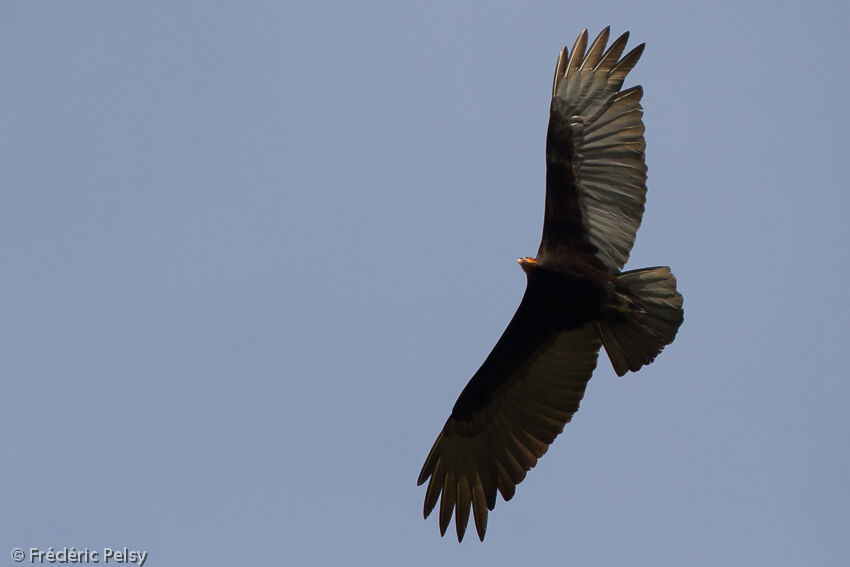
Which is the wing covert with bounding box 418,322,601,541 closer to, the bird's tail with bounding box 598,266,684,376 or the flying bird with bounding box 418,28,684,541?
the flying bird with bounding box 418,28,684,541

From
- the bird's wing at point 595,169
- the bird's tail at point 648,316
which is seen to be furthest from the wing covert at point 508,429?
the bird's wing at point 595,169

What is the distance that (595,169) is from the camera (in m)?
12.0

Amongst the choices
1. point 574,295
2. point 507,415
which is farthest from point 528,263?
point 507,415

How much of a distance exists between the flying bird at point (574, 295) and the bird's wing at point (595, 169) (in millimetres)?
12

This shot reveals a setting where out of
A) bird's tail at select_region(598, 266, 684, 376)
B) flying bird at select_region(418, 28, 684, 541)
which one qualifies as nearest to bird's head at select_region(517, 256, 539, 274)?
flying bird at select_region(418, 28, 684, 541)

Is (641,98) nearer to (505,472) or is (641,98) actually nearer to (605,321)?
(605,321)

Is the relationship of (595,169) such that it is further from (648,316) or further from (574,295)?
(648,316)

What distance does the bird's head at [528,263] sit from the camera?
12023mm

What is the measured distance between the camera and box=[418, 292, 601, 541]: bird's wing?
1252 cm

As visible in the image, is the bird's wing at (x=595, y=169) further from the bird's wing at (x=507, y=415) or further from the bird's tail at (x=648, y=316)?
the bird's wing at (x=507, y=415)

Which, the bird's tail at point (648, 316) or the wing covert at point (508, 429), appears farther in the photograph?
the wing covert at point (508, 429)

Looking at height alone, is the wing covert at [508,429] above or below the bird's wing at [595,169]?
below

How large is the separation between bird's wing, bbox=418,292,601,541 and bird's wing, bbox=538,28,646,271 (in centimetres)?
107

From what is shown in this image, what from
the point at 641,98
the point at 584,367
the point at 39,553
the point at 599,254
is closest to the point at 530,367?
the point at 584,367
